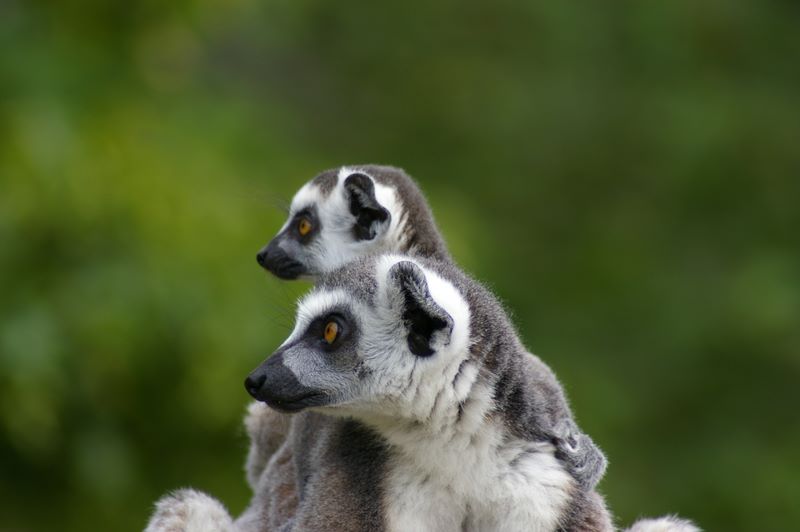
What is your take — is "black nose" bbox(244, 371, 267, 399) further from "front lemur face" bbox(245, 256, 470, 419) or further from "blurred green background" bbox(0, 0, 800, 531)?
"blurred green background" bbox(0, 0, 800, 531)

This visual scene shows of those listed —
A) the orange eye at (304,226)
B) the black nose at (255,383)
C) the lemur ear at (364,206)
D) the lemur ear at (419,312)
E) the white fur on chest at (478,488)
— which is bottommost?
the black nose at (255,383)

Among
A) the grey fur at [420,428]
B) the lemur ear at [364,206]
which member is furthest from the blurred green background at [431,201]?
the grey fur at [420,428]

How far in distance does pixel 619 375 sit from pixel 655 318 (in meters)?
0.59

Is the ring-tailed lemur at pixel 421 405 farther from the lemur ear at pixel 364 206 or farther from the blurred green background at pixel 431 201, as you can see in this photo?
the blurred green background at pixel 431 201

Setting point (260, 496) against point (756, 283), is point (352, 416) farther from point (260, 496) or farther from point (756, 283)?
point (756, 283)

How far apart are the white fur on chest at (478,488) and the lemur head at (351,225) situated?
985mm

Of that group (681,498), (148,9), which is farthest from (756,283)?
(148,9)

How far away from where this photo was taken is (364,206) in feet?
15.3

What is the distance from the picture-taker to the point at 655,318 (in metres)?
11.5

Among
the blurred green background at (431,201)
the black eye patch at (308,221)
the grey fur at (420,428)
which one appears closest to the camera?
the grey fur at (420,428)

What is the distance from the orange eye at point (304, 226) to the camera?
484cm

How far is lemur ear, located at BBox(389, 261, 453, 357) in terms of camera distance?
376 centimetres

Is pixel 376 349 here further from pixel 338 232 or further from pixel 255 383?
pixel 338 232

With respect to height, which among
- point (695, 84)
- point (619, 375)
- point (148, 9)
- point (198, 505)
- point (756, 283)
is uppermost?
point (695, 84)
